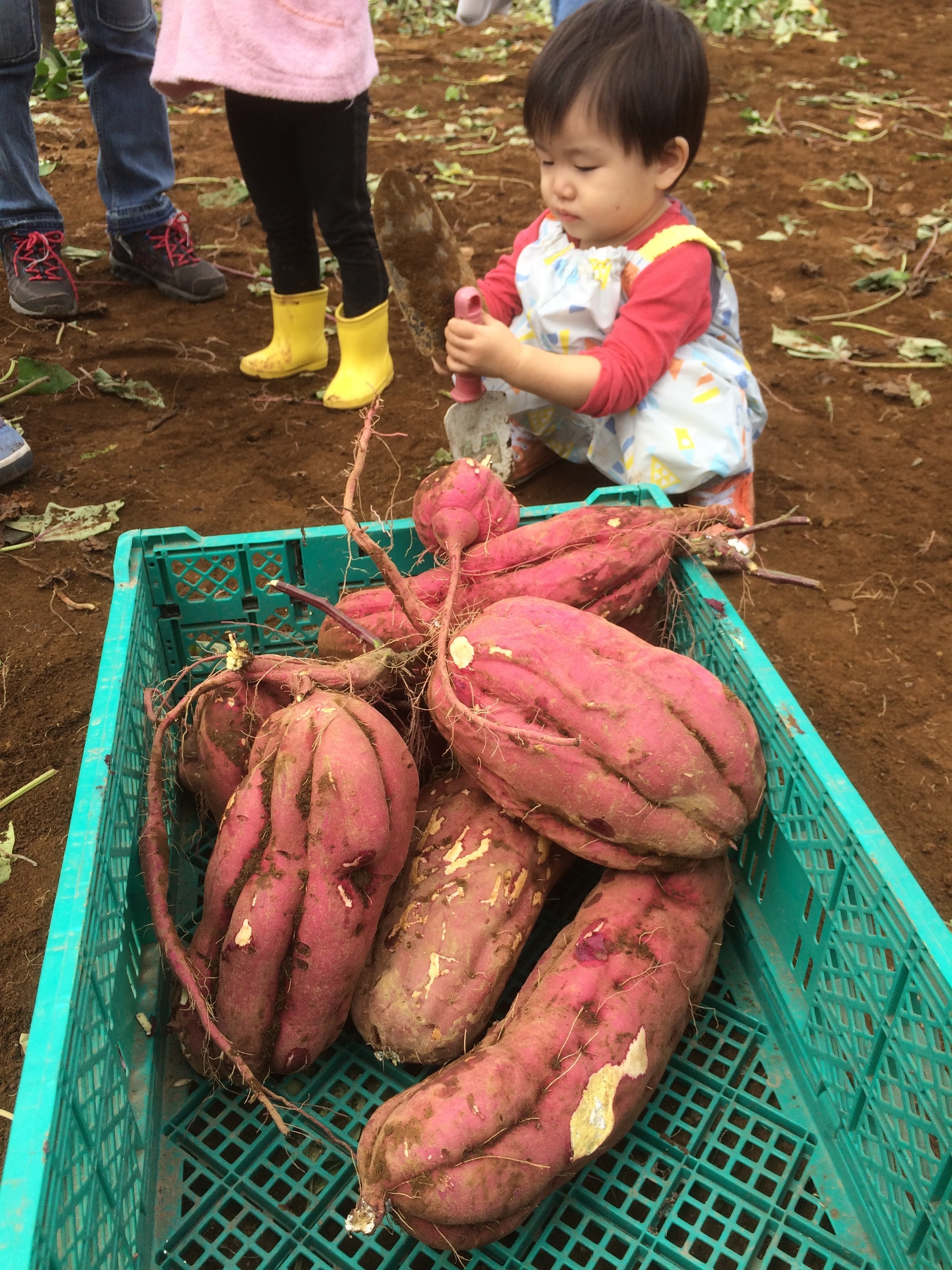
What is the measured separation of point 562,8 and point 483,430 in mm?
2128

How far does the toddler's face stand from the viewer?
238cm

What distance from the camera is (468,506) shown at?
188 centimetres

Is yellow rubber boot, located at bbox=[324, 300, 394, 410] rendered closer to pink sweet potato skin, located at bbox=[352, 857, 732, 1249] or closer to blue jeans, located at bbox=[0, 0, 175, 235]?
blue jeans, located at bbox=[0, 0, 175, 235]

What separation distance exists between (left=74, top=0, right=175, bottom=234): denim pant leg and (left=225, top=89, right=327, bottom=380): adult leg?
67 cm

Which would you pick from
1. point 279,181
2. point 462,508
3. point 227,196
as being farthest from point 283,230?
point 227,196

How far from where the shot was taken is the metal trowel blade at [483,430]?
97.2 inches

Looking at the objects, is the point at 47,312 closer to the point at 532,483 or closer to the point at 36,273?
the point at 36,273

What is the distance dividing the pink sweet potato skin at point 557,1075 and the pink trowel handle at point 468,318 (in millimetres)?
1249

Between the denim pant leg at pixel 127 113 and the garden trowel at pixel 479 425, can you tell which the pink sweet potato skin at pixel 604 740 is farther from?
the denim pant leg at pixel 127 113

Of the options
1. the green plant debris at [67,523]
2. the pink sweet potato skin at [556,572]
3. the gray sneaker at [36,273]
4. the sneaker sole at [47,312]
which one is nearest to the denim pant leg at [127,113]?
the gray sneaker at [36,273]

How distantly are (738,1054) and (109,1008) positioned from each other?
96 centimetres

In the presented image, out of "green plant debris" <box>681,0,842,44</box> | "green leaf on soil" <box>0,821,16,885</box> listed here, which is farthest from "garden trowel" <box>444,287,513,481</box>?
"green plant debris" <box>681,0,842,44</box>

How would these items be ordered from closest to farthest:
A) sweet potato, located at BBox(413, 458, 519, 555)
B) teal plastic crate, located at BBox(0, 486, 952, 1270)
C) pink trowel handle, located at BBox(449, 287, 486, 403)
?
teal plastic crate, located at BBox(0, 486, 952, 1270) → sweet potato, located at BBox(413, 458, 519, 555) → pink trowel handle, located at BBox(449, 287, 486, 403)

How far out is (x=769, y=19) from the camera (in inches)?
307
